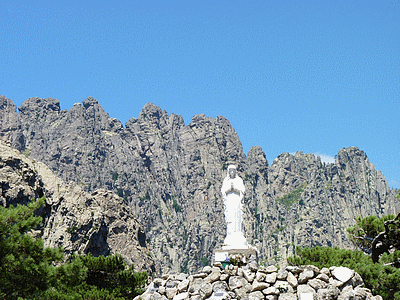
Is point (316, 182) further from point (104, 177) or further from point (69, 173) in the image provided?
point (69, 173)

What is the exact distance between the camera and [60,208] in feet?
265

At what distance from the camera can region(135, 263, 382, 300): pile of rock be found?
43.5 feet

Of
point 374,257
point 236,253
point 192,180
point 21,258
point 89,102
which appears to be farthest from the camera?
point 89,102

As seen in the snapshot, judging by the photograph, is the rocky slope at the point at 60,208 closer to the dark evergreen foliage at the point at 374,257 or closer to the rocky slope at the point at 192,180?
the dark evergreen foliage at the point at 374,257

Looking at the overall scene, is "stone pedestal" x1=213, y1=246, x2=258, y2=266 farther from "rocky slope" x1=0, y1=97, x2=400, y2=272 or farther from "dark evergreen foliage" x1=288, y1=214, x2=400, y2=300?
"rocky slope" x1=0, y1=97, x2=400, y2=272

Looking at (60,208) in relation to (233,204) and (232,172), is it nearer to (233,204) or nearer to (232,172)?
(233,204)

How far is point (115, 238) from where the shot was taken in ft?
324

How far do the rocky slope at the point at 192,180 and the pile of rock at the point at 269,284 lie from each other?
14131cm

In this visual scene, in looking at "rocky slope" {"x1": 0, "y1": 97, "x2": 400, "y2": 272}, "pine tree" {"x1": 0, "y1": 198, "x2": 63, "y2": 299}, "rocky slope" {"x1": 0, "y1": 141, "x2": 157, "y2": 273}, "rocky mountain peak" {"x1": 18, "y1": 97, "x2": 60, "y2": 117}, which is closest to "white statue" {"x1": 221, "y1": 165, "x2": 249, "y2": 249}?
"pine tree" {"x1": 0, "y1": 198, "x2": 63, "y2": 299}

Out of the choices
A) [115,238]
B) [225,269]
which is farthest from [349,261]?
[115,238]

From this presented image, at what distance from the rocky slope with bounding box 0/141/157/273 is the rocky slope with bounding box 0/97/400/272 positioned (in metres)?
68.6

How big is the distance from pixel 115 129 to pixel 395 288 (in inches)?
7024

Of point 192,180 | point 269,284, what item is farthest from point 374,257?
point 192,180

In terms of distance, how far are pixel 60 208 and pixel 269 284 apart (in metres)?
71.2
